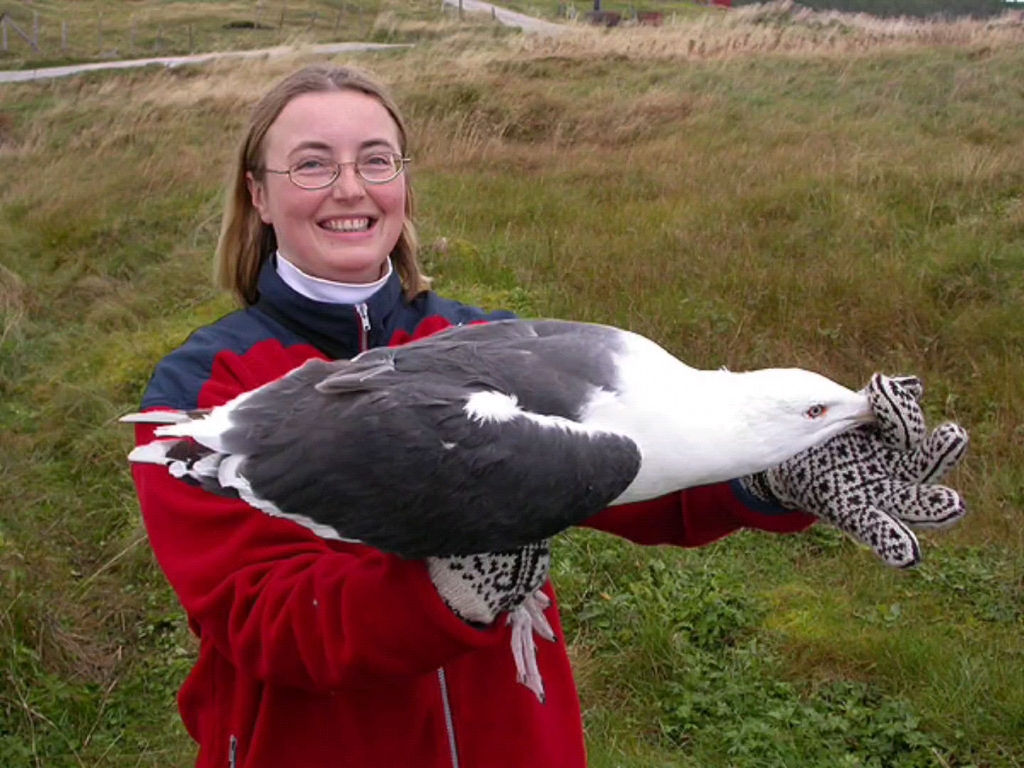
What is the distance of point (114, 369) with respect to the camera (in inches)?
264

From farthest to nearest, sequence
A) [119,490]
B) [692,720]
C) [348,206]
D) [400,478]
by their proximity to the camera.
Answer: [119,490]
[692,720]
[348,206]
[400,478]

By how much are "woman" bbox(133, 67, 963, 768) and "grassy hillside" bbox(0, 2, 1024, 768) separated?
5.07 ft

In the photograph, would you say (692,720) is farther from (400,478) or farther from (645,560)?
(400,478)

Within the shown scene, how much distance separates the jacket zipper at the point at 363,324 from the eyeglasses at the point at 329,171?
0.29m

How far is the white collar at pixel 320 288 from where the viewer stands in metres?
2.39

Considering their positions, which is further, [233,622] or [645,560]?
[645,560]

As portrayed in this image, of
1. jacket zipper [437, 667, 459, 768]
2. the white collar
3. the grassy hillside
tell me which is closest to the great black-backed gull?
jacket zipper [437, 667, 459, 768]

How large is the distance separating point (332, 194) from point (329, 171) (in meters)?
0.07

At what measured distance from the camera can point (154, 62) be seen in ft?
89.5

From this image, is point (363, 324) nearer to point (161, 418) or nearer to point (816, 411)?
point (161, 418)

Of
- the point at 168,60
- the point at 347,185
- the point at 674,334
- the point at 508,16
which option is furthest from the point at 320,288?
the point at 508,16

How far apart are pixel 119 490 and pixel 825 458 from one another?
4.29 meters

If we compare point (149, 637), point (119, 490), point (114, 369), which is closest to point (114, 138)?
point (114, 369)

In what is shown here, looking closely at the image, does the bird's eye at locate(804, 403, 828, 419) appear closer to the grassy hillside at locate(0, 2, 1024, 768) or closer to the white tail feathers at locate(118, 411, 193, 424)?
the white tail feathers at locate(118, 411, 193, 424)
